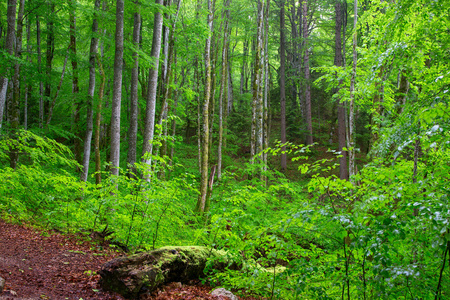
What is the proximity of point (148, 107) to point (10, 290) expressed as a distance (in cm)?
595

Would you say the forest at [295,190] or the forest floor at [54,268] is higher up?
the forest at [295,190]

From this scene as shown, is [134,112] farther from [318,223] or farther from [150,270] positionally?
[318,223]

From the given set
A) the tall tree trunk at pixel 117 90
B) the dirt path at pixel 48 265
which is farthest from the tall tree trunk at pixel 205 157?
the dirt path at pixel 48 265

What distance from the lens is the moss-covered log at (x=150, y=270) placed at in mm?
3449

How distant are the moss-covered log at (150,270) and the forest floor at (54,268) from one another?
126 mm

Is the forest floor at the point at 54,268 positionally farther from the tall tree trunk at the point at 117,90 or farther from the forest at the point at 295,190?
the tall tree trunk at the point at 117,90

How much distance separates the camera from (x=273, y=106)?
2556 centimetres

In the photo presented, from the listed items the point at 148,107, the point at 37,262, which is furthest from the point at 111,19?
the point at 37,262

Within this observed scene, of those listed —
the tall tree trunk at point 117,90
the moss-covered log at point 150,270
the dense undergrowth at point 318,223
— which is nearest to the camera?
the dense undergrowth at point 318,223

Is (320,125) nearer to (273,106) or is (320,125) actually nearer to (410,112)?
(273,106)

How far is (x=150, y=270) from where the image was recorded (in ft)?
12.2

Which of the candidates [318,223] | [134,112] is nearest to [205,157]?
[134,112]

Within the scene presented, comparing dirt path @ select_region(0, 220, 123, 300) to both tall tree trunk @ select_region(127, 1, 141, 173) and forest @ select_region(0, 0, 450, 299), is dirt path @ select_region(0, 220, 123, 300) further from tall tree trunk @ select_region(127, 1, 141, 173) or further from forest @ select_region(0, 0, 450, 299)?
tall tree trunk @ select_region(127, 1, 141, 173)

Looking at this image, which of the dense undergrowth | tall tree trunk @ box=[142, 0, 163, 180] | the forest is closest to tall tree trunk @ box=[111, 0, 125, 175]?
the forest
